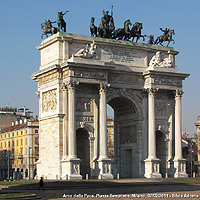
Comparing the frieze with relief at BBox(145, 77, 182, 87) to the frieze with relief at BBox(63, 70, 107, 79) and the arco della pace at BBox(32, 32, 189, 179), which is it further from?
the frieze with relief at BBox(63, 70, 107, 79)

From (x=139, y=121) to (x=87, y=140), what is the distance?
6.16 m

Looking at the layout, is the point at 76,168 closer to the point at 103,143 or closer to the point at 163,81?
the point at 103,143

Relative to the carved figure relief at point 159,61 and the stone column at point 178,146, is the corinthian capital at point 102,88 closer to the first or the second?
the carved figure relief at point 159,61

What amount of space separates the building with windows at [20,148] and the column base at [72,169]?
3877cm

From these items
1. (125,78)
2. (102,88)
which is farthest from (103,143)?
(125,78)

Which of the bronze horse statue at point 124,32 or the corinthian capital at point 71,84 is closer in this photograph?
the corinthian capital at point 71,84

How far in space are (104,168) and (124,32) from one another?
579 inches

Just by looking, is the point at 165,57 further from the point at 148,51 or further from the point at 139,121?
the point at 139,121

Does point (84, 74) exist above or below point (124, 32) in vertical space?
below

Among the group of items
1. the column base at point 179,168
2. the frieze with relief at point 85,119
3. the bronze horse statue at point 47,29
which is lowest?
the column base at point 179,168

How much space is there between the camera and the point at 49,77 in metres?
58.9

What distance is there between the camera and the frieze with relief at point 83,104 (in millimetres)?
57713

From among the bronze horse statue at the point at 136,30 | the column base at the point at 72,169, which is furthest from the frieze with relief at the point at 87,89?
the bronze horse statue at the point at 136,30

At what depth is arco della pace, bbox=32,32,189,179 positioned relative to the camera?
2228 inches
